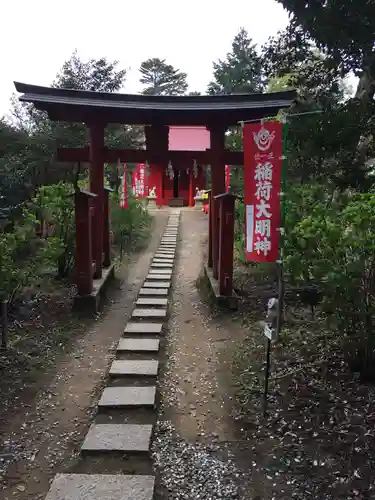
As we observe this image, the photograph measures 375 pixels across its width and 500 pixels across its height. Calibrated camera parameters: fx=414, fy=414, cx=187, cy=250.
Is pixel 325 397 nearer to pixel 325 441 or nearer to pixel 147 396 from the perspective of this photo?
pixel 325 441

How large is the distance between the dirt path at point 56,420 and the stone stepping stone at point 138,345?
0.22 meters

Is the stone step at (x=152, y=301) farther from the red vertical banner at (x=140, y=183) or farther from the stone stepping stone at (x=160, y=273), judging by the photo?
the red vertical banner at (x=140, y=183)

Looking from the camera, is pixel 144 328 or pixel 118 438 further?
pixel 144 328

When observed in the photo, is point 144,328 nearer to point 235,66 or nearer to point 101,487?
point 101,487

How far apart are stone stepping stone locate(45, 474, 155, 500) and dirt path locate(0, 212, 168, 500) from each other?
0.20 metres

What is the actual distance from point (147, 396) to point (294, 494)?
73.2 inches

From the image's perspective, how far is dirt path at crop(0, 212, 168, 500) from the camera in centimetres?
345

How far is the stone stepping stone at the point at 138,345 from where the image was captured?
18.9 ft

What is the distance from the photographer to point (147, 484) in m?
3.20

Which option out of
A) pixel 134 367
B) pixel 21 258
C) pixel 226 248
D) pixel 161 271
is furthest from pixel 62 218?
pixel 134 367

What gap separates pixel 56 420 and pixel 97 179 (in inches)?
197

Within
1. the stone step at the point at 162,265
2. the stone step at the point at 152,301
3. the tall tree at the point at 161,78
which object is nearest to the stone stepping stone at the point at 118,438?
the stone step at the point at 152,301

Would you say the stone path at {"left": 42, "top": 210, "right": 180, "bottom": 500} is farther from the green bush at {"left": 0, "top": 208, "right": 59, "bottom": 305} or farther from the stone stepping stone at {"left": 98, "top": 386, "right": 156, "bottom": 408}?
the green bush at {"left": 0, "top": 208, "right": 59, "bottom": 305}

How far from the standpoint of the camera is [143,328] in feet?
21.6
